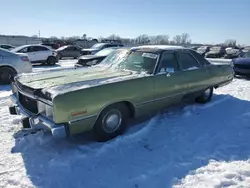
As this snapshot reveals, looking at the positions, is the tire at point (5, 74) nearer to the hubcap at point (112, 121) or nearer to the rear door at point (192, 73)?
the hubcap at point (112, 121)

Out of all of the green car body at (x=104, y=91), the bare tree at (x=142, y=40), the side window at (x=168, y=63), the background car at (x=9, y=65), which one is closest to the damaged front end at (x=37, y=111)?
the green car body at (x=104, y=91)

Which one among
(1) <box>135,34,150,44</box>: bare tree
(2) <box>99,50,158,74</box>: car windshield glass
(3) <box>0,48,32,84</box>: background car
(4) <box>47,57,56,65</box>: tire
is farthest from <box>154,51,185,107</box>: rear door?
(1) <box>135,34,150,44</box>: bare tree

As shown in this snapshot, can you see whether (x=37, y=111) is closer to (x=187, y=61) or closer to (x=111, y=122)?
(x=111, y=122)

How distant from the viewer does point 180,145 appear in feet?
13.6

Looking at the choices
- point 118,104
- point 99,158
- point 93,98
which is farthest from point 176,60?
point 99,158

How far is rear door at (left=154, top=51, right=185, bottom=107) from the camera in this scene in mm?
4812

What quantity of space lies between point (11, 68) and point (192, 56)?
6.56 meters

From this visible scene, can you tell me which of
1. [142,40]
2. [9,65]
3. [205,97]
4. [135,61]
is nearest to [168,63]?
[135,61]

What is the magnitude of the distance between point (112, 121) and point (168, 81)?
1524 millimetres

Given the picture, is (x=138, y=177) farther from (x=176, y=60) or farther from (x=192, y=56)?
(x=192, y=56)

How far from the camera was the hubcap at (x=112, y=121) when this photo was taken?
4.10 m

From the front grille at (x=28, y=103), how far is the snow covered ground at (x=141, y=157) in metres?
0.52

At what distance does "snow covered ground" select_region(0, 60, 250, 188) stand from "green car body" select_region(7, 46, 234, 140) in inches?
17.0

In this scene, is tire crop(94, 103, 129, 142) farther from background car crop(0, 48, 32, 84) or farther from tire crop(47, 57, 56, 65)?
tire crop(47, 57, 56, 65)
